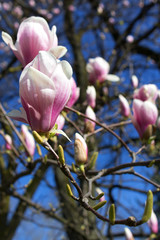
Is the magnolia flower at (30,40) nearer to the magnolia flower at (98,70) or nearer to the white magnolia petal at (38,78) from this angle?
the white magnolia petal at (38,78)

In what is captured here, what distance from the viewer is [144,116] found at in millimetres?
632

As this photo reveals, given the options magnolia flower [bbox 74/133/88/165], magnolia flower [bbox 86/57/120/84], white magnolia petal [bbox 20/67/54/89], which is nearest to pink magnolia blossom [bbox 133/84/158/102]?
magnolia flower [bbox 86/57/120/84]

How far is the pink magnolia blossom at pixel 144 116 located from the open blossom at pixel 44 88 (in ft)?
1.11

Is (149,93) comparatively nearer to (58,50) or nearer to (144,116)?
(144,116)

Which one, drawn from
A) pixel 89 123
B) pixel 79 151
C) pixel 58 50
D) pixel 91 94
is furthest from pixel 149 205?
pixel 91 94

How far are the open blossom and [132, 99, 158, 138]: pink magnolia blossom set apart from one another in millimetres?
337

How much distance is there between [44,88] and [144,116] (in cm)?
38

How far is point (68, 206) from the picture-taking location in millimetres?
2074

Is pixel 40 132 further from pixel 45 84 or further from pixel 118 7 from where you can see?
pixel 118 7

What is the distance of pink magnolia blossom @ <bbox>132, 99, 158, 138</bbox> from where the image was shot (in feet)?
2.07

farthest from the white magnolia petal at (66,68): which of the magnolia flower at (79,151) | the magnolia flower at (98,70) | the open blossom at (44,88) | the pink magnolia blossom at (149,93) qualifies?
the magnolia flower at (98,70)

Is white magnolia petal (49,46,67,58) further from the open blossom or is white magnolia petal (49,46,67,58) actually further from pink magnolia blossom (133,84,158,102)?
pink magnolia blossom (133,84,158,102)

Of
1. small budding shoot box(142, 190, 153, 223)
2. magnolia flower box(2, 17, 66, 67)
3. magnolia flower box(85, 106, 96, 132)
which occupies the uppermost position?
magnolia flower box(2, 17, 66, 67)

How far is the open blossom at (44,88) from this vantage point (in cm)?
33
